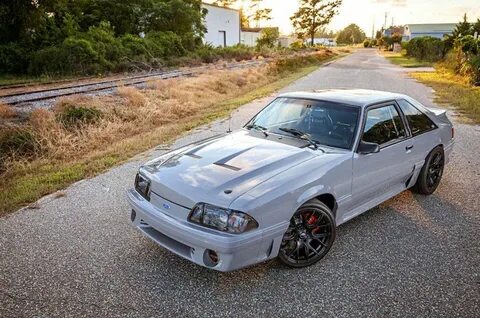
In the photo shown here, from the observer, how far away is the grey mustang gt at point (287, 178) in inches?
116

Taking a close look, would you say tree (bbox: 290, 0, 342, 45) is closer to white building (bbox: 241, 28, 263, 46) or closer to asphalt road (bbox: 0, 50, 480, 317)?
white building (bbox: 241, 28, 263, 46)

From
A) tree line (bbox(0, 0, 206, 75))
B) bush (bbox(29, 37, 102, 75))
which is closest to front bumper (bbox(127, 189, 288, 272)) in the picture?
bush (bbox(29, 37, 102, 75))

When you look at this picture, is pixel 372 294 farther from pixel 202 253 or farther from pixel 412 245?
pixel 202 253

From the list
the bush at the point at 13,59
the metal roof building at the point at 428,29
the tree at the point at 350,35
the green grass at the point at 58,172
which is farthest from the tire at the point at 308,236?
the tree at the point at 350,35

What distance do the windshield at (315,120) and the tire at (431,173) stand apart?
153 centimetres

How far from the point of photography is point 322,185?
3395 mm

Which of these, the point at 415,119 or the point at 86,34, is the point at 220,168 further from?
the point at 86,34

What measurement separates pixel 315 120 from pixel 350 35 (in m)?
145

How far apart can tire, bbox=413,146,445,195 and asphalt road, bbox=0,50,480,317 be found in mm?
264

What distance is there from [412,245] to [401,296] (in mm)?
919

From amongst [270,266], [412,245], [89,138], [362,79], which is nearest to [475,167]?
[412,245]

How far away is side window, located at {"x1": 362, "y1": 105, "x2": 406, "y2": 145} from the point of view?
4.05 metres

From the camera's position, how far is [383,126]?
4.25m

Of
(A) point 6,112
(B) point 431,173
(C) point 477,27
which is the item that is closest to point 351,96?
(B) point 431,173
